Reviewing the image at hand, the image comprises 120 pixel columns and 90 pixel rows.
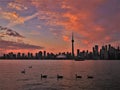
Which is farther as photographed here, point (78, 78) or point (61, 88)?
point (78, 78)

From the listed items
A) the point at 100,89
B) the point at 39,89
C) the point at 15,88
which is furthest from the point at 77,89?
the point at 15,88

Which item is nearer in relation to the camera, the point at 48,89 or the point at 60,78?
the point at 48,89

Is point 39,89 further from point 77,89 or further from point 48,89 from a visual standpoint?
point 77,89

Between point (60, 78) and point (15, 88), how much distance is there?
34.3 metres

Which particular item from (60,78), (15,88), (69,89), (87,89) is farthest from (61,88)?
(60,78)

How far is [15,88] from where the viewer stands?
81438 mm

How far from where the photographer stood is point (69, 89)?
7838cm

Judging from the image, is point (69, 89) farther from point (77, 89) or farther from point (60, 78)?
point (60, 78)

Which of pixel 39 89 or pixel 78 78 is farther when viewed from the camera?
pixel 78 78

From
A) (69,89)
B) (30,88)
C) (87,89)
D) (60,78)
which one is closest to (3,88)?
(30,88)

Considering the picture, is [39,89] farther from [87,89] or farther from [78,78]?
[78,78]

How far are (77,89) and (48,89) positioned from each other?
9389mm

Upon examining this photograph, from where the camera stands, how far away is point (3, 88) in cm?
8200

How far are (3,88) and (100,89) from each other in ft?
107
